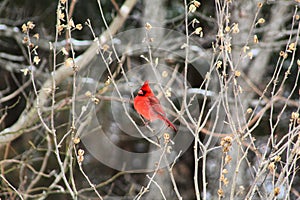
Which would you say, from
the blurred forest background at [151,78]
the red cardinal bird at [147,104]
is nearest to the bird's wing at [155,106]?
the red cardinal bird at [147,104]

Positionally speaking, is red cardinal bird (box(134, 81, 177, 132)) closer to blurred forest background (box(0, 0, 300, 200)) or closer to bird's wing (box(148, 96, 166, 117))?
bird's wing (box(148, 96, 166, 117))

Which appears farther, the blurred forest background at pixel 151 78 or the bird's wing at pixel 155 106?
the blurred forest background at pixel 151 78

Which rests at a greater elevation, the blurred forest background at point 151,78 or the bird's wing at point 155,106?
the bird's wing at point 155,106

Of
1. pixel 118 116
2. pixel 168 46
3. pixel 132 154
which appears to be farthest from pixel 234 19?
pixel 132 154

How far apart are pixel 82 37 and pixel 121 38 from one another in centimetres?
131

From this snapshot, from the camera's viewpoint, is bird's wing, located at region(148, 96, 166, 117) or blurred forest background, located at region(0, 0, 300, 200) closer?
bird's wing, located at region(148, 96, 166, 117)

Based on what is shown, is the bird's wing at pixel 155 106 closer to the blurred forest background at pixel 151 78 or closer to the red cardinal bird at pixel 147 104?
the red cardinal bird at pixel 147 104

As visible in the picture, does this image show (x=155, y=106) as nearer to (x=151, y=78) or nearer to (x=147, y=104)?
(x=147, y=104)

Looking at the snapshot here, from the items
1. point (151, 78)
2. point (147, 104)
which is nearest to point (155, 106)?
point (147, 104)

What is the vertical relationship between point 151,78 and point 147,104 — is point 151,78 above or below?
below

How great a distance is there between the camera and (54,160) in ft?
29.1

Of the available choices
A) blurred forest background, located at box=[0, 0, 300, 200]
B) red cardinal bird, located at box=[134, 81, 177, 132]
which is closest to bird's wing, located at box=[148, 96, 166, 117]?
red cardinal bird, located at box=[134, 81, 177, 132]

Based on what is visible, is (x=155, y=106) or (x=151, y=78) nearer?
(x=155, y=106)

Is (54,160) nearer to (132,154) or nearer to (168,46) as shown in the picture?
(132,154)
